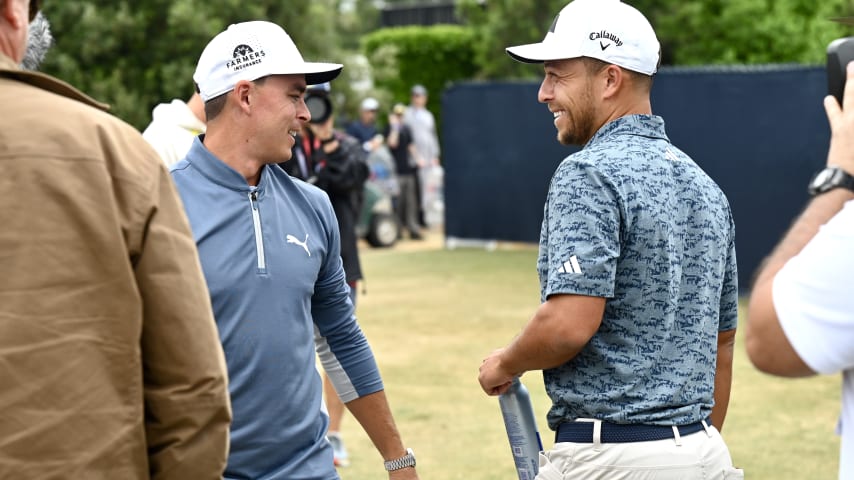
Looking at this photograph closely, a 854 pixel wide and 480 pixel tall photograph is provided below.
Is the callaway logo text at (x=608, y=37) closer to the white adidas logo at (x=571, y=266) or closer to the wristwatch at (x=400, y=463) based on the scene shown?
the white adidas logo at (x=571, y=266)

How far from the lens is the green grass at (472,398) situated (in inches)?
306

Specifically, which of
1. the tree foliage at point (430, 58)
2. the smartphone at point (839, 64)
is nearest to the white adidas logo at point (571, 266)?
the smartphone at point (839, 64)

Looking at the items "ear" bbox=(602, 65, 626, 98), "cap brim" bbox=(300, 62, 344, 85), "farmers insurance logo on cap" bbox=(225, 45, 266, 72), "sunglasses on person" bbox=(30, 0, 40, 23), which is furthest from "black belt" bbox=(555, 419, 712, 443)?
"sunglasses on person" bbox=(30, 0, 40, 23)

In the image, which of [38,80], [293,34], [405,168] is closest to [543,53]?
[38,80]

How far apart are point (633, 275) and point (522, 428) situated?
2.23ft

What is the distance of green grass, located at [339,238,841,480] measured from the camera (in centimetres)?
777

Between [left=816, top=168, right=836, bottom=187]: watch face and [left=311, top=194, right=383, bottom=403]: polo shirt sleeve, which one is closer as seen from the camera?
[left=816, top=168, right=836, bottom=187]: watch face

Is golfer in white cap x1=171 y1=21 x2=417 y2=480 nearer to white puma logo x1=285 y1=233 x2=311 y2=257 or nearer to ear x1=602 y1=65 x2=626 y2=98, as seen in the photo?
white puma logo x1=285 y1=233 x2=311 y2=257

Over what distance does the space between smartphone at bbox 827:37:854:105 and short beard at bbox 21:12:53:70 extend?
1649mm

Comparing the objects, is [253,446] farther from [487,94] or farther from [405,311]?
[487,94]

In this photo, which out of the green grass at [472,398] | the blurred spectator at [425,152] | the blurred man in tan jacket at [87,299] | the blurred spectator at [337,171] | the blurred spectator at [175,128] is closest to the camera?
the blurred man in tan jacket at [87,299]

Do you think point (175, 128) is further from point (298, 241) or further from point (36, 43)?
point (36, 43)

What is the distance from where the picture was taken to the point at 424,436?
8422 mm

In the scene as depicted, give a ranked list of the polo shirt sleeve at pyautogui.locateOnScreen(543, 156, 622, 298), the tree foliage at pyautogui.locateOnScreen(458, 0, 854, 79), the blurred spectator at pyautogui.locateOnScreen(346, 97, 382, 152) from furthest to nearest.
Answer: the tree foliage at pyautogui.locateOnScreen(458, 0, 854, 79), the blurred spectator at pyautogui.locateOnScreen(346, 97, 382, 152), the polo shirt sleeve at pyautogui.locateOnScreen(543, 156, 622, 298)
